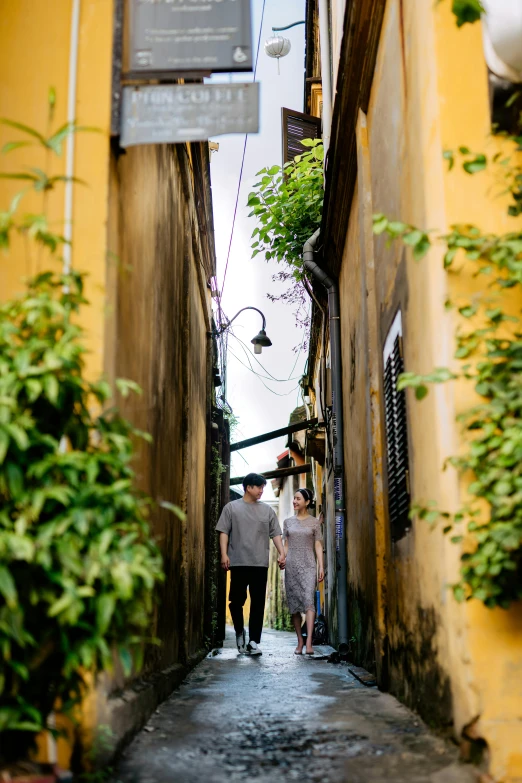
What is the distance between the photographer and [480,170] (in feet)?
10.9

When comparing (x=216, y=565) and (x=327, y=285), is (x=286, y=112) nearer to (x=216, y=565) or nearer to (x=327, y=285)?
(x=327, y=285)

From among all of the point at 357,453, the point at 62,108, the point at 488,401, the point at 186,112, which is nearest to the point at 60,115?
the point at 62,108

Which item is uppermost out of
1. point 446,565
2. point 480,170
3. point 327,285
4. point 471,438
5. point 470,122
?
point 327,285

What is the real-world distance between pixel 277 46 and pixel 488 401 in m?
13.7

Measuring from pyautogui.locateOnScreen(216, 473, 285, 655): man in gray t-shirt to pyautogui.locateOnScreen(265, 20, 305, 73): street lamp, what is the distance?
9.52 meters

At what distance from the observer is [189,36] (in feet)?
13.0

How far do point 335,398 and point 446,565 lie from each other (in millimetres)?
6132

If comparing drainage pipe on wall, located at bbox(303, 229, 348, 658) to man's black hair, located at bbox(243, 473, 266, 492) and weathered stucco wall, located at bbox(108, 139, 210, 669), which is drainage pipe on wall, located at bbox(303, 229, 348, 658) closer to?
man's black hair, located at bbox(243, 473, 266, 492)

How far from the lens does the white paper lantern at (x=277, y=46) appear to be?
15.3 m

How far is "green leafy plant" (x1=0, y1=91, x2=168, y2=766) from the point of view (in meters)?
2.45

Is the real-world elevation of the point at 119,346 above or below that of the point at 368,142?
below

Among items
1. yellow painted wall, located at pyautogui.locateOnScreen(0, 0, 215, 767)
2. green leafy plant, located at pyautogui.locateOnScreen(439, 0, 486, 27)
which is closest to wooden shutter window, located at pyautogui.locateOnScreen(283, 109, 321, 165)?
yellow painted wall, located at pyautogui.locateOnScreen(0, 0, 215, 767)

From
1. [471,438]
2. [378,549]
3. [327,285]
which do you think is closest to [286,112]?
[327,285]

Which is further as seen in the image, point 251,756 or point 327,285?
point 327,285
